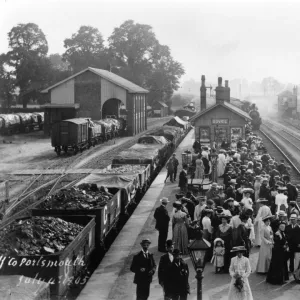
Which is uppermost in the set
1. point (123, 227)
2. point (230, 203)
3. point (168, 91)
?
point (168, 91)

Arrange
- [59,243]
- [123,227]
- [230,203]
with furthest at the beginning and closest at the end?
[123,227] → [230,203] → [59,243]

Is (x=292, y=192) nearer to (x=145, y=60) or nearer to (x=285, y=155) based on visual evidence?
(x=285, y=155)

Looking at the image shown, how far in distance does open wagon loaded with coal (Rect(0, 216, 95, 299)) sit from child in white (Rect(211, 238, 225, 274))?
313 cm

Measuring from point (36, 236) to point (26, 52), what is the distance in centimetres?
5715

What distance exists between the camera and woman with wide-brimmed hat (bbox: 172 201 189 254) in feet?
45.4

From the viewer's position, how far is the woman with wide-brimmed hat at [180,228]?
1383cm

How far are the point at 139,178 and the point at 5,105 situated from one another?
2235 inches

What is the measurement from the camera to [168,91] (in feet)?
275

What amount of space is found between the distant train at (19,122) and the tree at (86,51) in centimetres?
1953

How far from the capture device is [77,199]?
618 inches

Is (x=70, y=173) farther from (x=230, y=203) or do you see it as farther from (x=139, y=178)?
(x=230, y=203)

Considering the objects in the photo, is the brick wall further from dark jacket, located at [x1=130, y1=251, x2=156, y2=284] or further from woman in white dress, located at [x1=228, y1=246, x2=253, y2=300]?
woman in white dress, located at [x1=228, y1=246, x2=253, y2=300]

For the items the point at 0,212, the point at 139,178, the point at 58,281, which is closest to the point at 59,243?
the point at 58,281

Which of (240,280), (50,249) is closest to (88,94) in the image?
(50,249)
